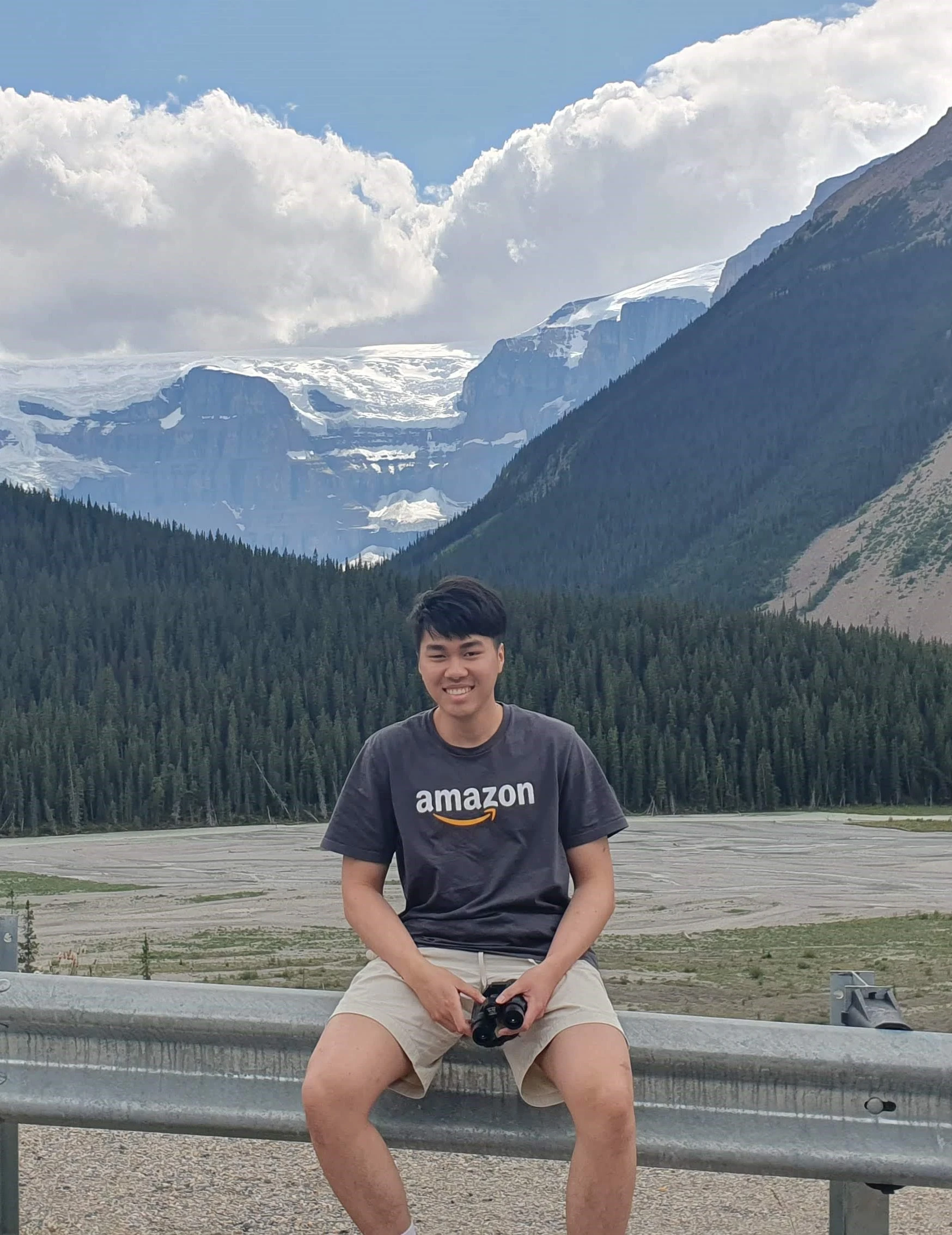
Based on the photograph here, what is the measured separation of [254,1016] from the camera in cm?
655

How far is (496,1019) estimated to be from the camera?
645 centimetres

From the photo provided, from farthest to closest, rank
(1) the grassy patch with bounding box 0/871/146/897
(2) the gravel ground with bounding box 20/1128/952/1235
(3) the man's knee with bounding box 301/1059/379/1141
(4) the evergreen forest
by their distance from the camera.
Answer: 1. (4) the evergreen forest
2. (1) the grassy patch with bounding box 0/871/146/897
3. (2) the gravel ground with bounding box 20/1128/952/1235
4. (3) the man's knee with bounding box 301/1059/379/1141

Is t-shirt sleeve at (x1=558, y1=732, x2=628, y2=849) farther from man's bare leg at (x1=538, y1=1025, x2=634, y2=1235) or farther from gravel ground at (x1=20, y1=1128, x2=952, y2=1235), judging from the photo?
gravel ground at (x1=20, y1=1128, x2=952, y2=1235)

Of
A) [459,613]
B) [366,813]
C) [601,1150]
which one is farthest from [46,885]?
[601,1150]

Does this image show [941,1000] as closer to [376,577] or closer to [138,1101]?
[138,1101]

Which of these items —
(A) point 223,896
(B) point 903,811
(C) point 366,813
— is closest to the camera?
(C) point 366,813

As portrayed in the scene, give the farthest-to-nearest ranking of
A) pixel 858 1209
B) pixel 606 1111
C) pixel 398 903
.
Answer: pixel 398 903
pixel 858 1209
pixel 606 1111

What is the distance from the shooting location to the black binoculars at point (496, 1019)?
6.39 m

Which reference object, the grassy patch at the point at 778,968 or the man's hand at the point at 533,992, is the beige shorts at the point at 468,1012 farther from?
the grassy patch at the point at 778,968

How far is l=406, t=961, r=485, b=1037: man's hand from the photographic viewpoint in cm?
650

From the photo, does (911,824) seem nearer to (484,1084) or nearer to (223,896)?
(223,896)

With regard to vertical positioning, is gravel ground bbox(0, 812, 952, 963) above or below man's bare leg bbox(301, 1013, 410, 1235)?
below

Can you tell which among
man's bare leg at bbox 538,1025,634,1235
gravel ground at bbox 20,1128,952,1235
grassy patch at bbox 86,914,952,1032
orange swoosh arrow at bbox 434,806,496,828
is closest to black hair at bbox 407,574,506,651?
orange swoosh arrow at bbox 434,806,496,828

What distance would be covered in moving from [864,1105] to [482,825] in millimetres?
2275
